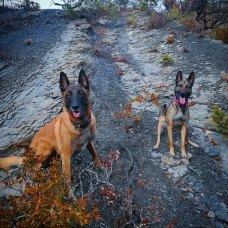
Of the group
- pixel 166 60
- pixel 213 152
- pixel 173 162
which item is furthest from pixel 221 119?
pixel 166 60

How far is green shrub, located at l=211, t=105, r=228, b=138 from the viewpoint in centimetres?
399

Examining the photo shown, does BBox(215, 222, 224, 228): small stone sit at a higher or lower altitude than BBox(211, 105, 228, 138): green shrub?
lower

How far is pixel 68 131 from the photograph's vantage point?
3.16m

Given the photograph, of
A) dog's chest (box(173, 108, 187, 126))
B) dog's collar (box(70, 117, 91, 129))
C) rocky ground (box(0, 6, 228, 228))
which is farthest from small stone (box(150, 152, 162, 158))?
dog's collar (box(70, 117, 91, 129))

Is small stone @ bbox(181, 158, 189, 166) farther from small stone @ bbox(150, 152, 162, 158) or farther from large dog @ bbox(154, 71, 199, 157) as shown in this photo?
small stone @ bbox(150, 152, 162, 158)

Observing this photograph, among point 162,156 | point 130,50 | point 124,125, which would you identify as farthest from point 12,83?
point 130,50

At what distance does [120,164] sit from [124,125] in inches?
56.6

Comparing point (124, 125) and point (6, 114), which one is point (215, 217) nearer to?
point (124, 125)

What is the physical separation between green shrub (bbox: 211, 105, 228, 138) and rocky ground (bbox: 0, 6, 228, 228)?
1.03ft

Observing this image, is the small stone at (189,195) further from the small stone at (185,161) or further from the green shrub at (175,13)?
the green shrub at (175,13)

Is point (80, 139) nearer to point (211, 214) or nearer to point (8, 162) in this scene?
point (8, 162)

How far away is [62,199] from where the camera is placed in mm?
2062

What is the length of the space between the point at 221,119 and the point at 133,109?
8.59 ft

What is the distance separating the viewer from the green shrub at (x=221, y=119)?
157 inches
